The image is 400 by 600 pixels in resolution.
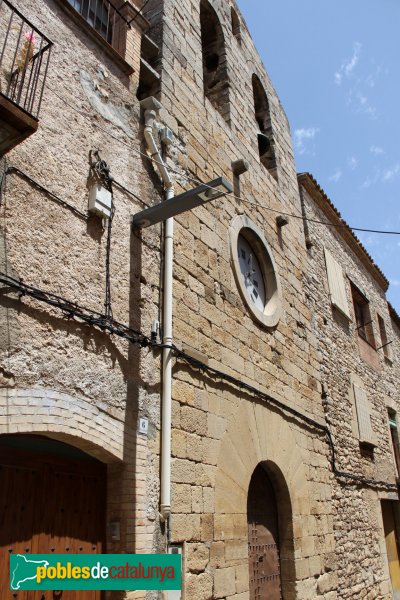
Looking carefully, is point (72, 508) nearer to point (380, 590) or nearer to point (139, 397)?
point (139, 397)

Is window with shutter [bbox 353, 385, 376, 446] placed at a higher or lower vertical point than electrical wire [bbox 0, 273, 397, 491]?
higher

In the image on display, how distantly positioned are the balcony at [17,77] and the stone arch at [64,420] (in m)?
1.40

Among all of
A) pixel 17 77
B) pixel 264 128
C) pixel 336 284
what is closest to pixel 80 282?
pixel 17 77

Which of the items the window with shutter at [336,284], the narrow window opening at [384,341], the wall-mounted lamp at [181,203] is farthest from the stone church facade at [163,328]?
the narrow window opening at [384,341]

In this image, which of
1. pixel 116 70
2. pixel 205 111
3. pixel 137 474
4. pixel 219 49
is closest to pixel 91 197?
pixel 116 70

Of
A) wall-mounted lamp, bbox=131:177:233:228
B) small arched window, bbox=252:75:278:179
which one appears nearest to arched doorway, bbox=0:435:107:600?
wall-mounted lamp, bbox=131:177:233:228

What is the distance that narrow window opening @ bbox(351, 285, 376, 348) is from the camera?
36.1 feet

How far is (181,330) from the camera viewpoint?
4.57 meters

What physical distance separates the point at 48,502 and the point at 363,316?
9.54 meters

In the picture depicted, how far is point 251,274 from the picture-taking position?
6.45 metres

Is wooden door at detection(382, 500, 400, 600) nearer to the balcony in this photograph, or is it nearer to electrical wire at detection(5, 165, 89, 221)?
electrical wire at detection(5, 165, 89, 221)

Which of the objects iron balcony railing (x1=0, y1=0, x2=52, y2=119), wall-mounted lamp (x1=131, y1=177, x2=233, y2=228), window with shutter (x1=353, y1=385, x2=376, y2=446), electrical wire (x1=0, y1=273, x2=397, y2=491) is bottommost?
electrical wire (x1=0, y1=273, x2=397, y2=491)

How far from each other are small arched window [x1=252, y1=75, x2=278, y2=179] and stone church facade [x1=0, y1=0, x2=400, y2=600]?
0.15ft

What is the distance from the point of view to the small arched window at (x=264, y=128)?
8.15m
